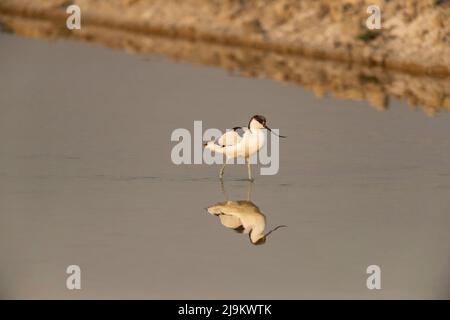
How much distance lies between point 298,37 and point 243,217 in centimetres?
908

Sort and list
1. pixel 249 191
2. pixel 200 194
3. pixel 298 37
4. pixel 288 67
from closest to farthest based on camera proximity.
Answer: pixel 200 194, pixel 249 191, pixel 288 67, pixel 298 37

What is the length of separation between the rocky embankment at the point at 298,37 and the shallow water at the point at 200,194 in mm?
1076

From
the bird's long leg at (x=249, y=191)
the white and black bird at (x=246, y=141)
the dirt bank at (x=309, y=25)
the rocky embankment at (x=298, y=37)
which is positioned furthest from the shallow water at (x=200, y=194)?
the dirt bank at (x=309, y=25)

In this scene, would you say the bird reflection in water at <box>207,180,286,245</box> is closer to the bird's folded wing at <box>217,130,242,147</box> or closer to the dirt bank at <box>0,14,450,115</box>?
the bird's folded wing at <box>217,130,242,147</box>

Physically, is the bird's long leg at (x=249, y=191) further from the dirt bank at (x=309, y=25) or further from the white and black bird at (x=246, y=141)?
the dirt bank at (x=309, y=25)

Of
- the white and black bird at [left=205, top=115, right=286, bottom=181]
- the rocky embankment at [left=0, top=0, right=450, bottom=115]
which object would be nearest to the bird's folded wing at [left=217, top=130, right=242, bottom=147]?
the white and black bird at [left=205, top=115, right=286, bottom=181]

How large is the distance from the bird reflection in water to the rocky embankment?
543cm

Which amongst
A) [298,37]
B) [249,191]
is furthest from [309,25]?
[249,191]

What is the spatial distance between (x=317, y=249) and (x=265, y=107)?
18.5ft

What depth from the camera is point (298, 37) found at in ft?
70.8

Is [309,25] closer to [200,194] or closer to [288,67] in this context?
[288,67]

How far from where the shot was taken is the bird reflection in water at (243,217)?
493 inches

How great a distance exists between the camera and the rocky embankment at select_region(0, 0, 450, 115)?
774 inches

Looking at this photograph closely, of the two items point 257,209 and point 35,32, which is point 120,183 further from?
point 35,32
